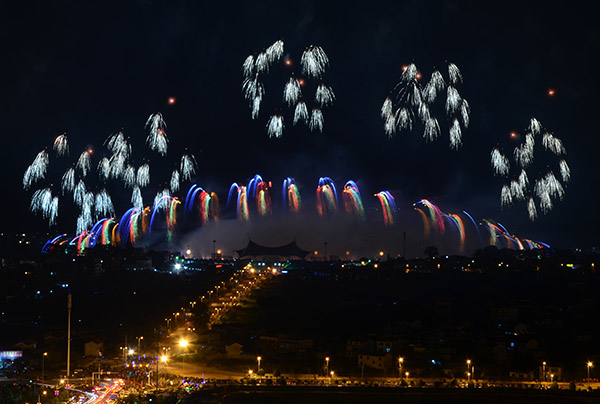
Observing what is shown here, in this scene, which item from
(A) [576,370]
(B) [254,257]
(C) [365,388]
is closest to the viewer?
(C) [365,388]

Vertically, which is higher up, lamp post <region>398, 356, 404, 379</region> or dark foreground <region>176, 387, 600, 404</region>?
lamp post <region>398, 356, 404, 379</region>

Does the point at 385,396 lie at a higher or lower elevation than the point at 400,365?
lower

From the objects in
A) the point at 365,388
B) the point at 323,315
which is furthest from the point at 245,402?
the point at 323,315

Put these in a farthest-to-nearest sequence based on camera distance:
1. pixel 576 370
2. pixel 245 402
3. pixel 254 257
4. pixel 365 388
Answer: pixel 254 257 → pixel 576 370 → pixel 365 388 → pixel 245 402

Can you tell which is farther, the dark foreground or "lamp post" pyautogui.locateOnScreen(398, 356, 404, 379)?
"lamp post" pyautogui.locateOnScreen(398, 356, 404, 379)

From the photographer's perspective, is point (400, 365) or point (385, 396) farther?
point (400, 365)

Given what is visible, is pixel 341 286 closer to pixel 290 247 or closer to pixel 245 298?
pixel 245 298

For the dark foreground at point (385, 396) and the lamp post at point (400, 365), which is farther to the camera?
the lamp post at point (400, 365)

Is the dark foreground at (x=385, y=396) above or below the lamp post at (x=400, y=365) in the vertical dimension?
below
